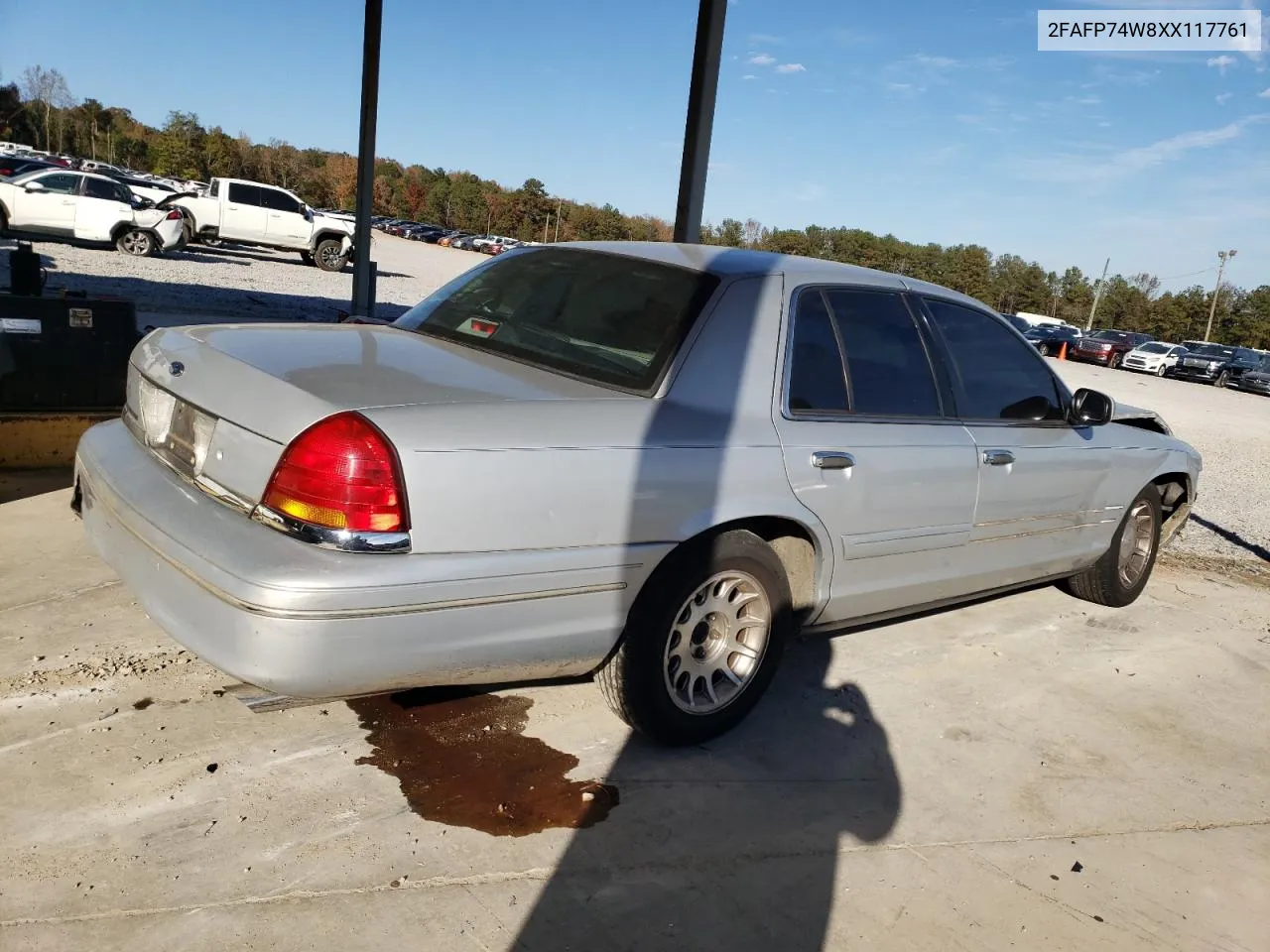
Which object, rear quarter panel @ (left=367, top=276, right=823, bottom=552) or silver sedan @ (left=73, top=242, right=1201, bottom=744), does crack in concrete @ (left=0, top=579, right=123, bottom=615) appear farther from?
rear quarter panel @ (left=367, top=276, right=823, bottom=552)

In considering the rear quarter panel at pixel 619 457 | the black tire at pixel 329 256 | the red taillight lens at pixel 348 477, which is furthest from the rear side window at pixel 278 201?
the red taillight lens at pixel 348 477

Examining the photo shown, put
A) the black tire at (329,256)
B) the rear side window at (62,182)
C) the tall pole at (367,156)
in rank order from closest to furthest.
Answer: the tall pole at (367,156) → the rear side window at (62,182) → the black tire at (329,256)

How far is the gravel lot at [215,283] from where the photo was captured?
1391 cm

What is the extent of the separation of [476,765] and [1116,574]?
12.0ft

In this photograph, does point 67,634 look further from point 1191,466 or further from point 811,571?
point 1191,466

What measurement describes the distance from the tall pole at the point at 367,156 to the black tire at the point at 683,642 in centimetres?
713

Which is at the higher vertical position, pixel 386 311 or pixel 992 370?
pixel 992 370

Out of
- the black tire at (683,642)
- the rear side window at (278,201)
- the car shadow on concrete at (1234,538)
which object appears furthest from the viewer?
the rear side window at (278,201)

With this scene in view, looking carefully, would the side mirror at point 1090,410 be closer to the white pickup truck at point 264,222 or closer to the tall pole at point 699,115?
the tall pole at point 699,115

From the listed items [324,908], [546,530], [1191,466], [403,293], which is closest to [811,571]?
[546,530]

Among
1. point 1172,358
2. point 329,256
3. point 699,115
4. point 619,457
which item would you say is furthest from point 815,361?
point 1172,358

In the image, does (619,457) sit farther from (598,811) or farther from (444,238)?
(444,238)

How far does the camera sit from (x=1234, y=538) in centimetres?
769

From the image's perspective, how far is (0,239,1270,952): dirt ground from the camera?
243 centimetres
